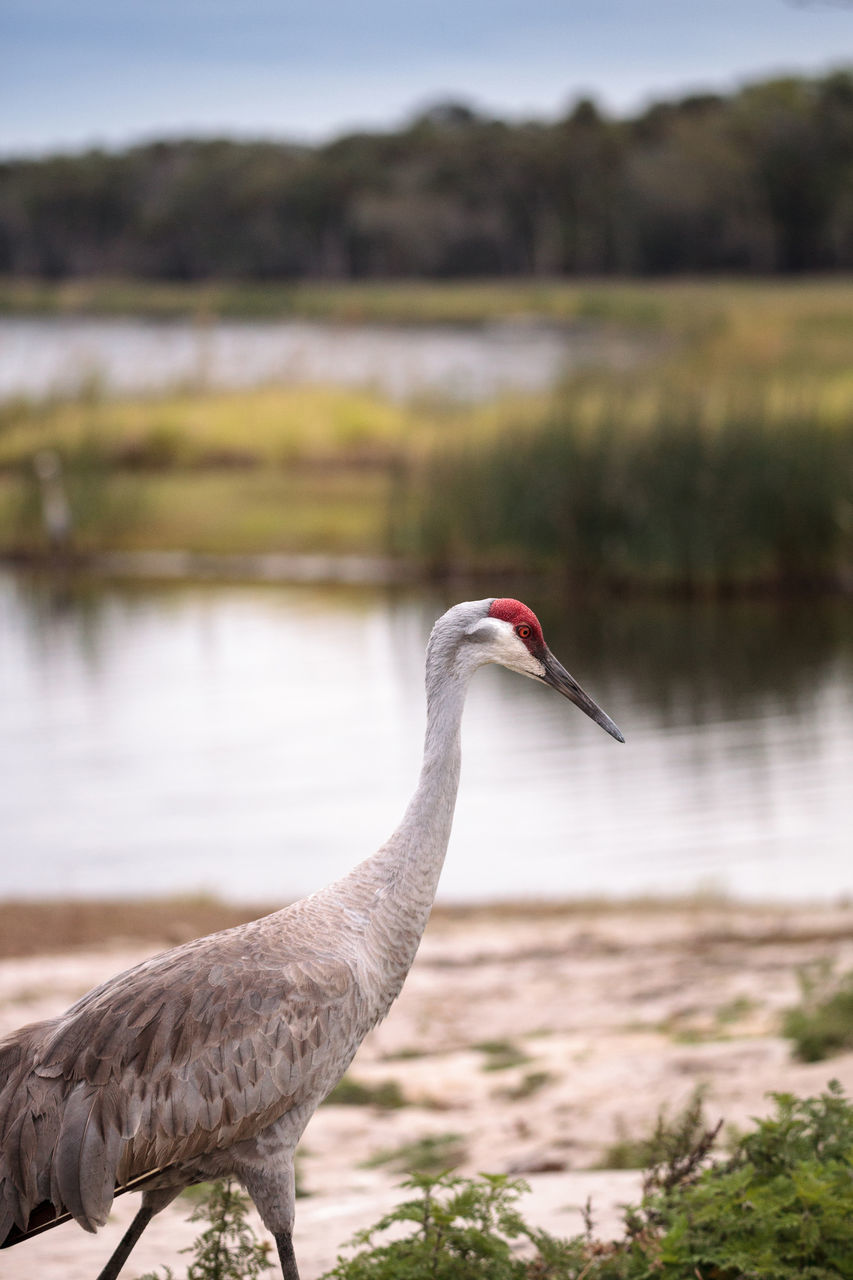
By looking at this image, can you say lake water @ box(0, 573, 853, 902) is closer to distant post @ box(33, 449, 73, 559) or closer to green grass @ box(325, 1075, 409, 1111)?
green grass @ box(325, 1075, 409, 1111)

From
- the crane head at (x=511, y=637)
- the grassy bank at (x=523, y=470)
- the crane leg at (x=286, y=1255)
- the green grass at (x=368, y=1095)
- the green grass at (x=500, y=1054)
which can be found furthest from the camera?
the grassy bank at (x=523, y=470)

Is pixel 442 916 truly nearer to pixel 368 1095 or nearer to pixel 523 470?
pixel 368 1095

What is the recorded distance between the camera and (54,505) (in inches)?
958

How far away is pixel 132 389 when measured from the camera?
31297 millimetres

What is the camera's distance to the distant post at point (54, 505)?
2405cm

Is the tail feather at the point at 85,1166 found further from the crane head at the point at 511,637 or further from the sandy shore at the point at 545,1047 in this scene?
the crane head at the point at 511,637

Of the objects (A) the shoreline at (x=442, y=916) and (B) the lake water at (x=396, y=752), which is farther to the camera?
(B) the lake water at (x=396, y=752)

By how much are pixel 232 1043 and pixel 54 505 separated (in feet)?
71.4

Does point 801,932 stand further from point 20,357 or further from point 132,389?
point 20,357

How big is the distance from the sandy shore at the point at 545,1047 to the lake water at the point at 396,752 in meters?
1.35

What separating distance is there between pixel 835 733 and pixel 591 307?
38353mm

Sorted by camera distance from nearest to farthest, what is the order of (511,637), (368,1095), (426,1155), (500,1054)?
(511,637) < (426,1155) < (368,1095) < (500,1054)

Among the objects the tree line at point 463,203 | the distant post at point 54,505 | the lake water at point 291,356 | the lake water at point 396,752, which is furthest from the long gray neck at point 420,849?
the tree line at point 463,203

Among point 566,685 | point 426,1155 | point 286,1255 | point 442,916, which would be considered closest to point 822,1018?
point 426,1155
